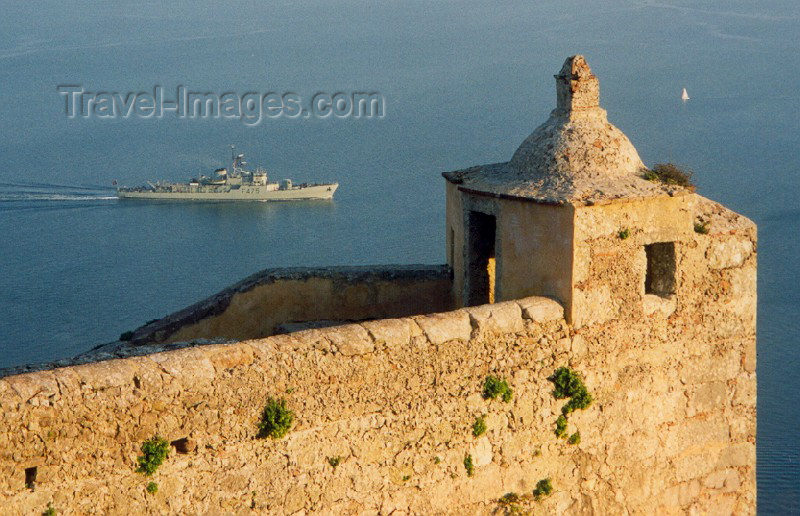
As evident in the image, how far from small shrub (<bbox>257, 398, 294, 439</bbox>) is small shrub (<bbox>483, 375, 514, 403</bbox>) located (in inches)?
73.5

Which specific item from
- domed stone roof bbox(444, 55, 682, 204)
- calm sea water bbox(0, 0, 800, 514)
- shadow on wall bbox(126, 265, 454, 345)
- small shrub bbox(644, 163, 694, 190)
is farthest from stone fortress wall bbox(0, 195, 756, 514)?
calm sea water bbox(0, 0, 800, 514)

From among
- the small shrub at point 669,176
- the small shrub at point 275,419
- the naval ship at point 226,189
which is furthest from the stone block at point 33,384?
the naval ship at point 226,189

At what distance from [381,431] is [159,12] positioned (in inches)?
5353

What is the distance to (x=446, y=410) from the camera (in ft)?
32.4

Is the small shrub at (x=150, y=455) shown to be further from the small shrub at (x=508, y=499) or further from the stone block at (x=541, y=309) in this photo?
the stone block at (x=541, y=309)

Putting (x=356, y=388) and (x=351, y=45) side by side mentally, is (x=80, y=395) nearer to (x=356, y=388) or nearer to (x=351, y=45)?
(x=356, y=388)

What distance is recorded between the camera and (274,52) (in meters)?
97.2

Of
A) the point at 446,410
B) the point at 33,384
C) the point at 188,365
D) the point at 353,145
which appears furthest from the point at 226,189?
the point at 33,384

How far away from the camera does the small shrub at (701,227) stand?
36.7ft

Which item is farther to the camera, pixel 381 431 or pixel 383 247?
pixel 383 247

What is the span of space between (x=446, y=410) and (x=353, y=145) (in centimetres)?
5632

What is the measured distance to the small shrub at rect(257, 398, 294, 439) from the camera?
8859mm

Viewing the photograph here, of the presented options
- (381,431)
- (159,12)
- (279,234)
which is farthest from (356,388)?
(159,12)

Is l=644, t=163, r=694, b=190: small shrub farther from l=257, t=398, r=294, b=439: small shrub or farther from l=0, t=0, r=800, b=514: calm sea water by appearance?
l=0, t=0, r=800, b=514: calm sea water
